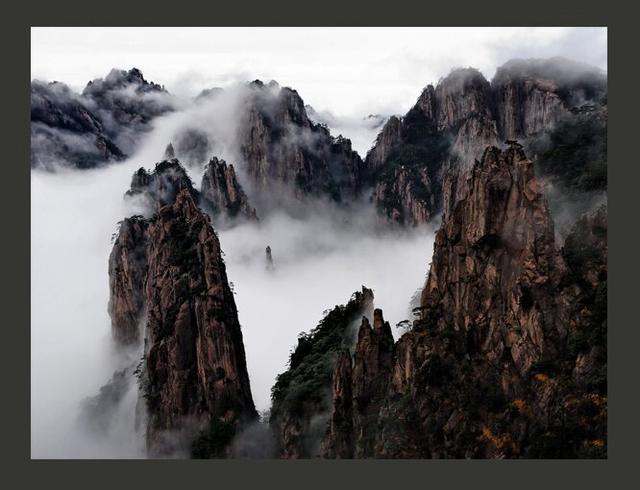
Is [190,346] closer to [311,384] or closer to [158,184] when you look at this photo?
[311,384]

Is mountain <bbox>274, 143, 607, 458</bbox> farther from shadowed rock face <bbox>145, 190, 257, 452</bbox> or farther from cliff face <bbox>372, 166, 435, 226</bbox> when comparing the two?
cliff face <bbox>372, 166, 435, 226</bbox>

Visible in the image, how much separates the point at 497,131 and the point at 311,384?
55213 mm

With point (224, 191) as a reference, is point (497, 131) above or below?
above

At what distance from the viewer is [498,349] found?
36188 mm

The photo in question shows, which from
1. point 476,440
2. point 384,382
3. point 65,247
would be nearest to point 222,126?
point 65,247

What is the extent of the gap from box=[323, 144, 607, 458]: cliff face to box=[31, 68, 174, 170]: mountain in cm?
2284

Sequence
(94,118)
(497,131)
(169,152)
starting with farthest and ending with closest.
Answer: (497,131)
(94,118)
(169,152)

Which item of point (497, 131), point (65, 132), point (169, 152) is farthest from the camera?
point (497, 131)

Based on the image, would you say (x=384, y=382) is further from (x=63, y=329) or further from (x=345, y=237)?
(x=345, y=237)

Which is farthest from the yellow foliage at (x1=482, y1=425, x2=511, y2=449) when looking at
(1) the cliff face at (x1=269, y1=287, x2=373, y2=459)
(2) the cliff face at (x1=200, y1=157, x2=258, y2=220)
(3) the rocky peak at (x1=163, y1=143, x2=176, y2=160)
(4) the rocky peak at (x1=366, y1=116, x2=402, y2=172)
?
(4) the rocky peak at (x1=366, y1=116, x2=402, y2=172)

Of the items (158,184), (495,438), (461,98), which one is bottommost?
(495,438)

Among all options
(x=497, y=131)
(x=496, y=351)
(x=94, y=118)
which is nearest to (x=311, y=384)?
(x=496, y=351)

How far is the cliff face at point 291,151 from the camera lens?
9825cm

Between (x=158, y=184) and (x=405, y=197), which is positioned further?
(x=405, y=197)
